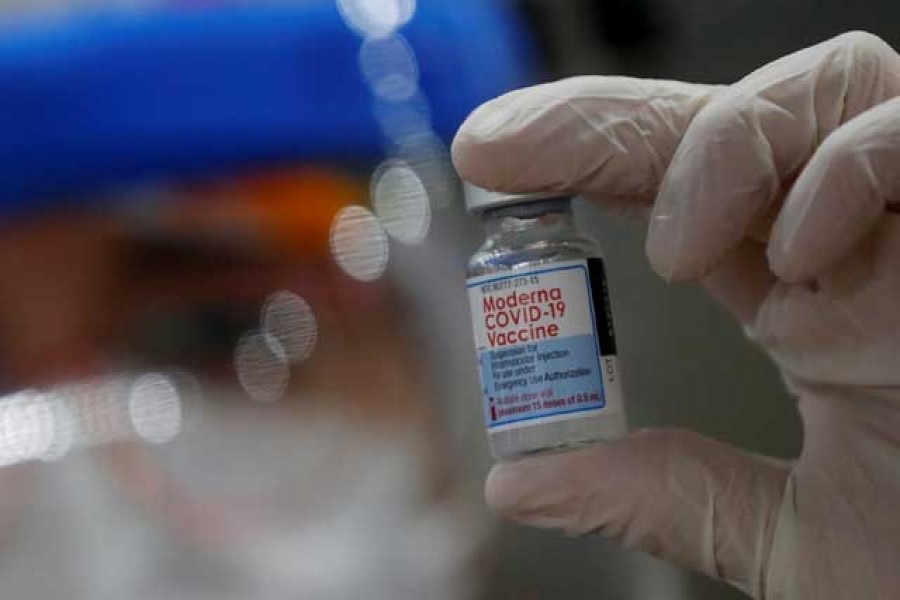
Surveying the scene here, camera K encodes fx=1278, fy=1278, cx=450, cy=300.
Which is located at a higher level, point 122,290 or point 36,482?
point 122,290

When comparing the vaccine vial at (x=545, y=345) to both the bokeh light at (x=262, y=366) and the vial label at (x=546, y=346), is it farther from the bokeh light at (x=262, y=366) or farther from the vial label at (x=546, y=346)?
the bokeh light at (x=262, y=366)

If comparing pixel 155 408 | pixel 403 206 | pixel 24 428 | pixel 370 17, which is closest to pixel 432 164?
pixel 403 206

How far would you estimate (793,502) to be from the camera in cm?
84

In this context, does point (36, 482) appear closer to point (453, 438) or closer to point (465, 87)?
point (453, 438)

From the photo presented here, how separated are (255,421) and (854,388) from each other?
60cm

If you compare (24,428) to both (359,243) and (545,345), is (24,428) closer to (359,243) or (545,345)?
(359,243)

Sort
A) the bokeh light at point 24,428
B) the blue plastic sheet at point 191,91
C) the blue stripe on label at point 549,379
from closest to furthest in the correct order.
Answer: the blue stripe on label at point 549,379
the blue plastic sheet at point 191,91
the bokeh light at point 24,428

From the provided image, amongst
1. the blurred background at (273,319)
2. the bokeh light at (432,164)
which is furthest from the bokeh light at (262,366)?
the bokeh light at (432,164)

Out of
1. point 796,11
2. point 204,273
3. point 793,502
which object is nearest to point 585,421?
point 793,502

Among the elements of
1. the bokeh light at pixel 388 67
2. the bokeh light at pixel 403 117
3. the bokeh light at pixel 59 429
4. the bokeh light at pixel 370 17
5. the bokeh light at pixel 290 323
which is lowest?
the bokeh light at pixel 59 429

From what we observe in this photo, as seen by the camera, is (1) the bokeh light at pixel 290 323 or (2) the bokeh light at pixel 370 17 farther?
(1) the bokeh light at pixel 290 323

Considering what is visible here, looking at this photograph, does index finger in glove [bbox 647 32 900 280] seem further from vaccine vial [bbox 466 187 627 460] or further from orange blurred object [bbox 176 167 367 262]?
orange blurred object [bbox 176 167 367 262]

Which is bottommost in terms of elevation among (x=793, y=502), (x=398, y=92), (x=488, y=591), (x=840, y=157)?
(x=488, y=591)

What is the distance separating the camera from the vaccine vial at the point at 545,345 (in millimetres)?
772
